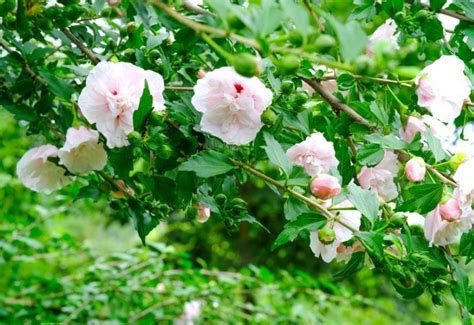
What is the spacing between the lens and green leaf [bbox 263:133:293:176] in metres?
1.07

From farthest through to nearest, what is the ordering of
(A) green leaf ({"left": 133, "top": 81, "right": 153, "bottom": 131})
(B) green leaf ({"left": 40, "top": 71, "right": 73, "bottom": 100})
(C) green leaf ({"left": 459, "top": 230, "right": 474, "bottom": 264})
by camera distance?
(B) green leaf ({"left": 40, "top": 71, "right": 73, "bottom": 100}) → (C) green leaf ({"left": 459, "top": 230, "right": 474, "bottom": 264}) → (A) green leaf ({"left": 133, "top": 81, "right": 153, "bottom": 131})

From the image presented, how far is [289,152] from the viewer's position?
1.15 m

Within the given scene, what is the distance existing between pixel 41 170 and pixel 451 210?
0.75 meters

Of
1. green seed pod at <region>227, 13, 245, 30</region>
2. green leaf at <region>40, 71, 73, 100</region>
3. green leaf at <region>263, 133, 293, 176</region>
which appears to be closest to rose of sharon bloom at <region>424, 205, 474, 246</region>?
green leaf at <region>263, 133, 293, 176</region>

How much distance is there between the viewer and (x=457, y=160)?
1.12 meters

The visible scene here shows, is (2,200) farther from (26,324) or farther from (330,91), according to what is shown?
(330,91)

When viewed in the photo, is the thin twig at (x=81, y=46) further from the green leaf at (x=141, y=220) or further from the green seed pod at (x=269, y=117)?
the green seed pod at (x=269, y=117)

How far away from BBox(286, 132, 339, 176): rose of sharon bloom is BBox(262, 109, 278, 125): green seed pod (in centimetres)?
6

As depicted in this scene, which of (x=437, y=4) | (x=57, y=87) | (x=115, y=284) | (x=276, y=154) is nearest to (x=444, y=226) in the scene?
(x=276, y=154)

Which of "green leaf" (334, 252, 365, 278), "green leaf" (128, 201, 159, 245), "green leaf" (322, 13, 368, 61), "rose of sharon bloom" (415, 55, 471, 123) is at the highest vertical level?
"green leaf" (322, 13, 368, 61)

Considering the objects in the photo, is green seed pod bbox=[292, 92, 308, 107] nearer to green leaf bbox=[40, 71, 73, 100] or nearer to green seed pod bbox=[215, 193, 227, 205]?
green seed pod bbox=[215, 193, 227, 205]

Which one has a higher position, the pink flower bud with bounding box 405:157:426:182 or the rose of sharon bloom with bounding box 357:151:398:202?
the pink flower bud with bounding box 405:157:426:182

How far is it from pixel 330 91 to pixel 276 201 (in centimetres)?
438

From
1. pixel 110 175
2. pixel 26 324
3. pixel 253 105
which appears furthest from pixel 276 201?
pixel 253 105
